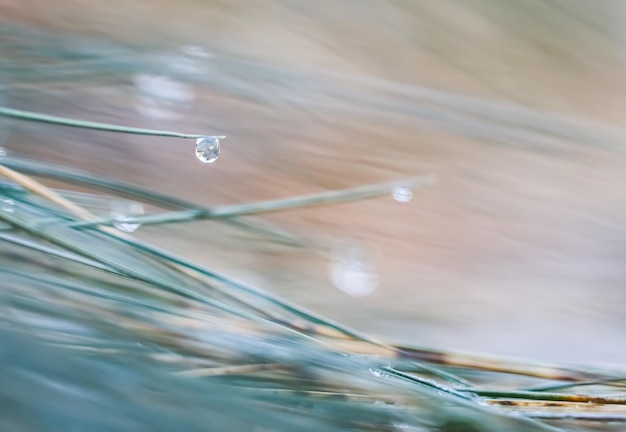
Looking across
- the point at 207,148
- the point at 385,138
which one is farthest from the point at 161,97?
the point at 385,138

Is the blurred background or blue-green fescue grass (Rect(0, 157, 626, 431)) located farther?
the blurred background

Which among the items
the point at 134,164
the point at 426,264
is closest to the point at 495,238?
the point at 426,264

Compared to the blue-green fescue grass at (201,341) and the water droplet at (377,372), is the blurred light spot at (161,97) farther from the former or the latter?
the water droplet at (377,372)

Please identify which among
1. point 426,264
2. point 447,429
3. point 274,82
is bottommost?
point 447,429

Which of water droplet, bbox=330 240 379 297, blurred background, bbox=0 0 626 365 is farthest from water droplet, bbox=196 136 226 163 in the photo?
water droplet, bbox=330 240 379 297

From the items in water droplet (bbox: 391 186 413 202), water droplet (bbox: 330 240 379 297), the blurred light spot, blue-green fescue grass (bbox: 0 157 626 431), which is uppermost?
the blurred light spot

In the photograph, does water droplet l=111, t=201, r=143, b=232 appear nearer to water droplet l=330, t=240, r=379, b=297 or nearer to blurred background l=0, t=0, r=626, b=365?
blurred background l=0, t=0, r=626, b=365

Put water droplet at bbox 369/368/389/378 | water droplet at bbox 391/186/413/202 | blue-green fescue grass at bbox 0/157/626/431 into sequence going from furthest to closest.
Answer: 1. water droplet at bbox 391/186/413/202
2. water droplet at bbox 369/368/389/378
3. blue-green fescue grass at bbox 0/157/626/431

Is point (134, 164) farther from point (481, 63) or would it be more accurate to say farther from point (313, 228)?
point (481, 63)

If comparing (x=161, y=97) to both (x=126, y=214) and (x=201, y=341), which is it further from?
(x=201, y=341)
